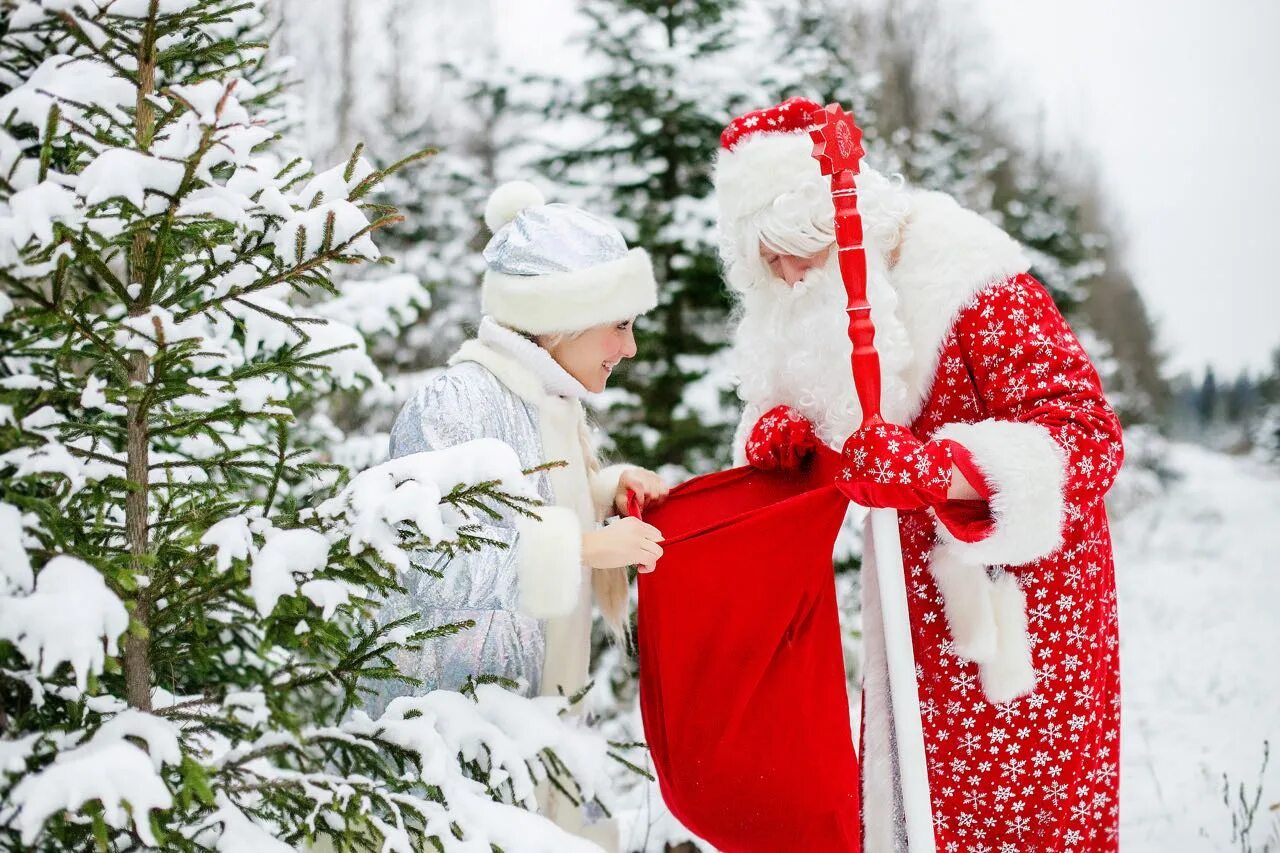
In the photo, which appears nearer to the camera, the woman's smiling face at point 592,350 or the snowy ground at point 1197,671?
the woman's smiling face at point 592,350

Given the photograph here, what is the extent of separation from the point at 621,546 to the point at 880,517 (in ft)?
2.18

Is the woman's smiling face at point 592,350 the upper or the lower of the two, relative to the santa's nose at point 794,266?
lower

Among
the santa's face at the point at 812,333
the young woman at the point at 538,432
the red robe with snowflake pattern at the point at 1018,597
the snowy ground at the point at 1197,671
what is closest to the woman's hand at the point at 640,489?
the young woman at the point at 538,432

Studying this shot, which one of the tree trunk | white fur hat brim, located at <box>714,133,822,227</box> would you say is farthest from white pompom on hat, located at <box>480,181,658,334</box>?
the tree trunk

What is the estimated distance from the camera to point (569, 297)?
2.26 meters

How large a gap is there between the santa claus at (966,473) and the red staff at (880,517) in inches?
5.6

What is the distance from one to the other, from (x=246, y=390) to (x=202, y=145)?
1113 mm

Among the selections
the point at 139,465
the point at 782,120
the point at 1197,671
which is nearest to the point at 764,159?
the point at 782,120

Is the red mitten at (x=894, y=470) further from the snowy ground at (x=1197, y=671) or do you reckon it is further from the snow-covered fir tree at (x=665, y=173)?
the snow-covered fir tree at (x=665, y=173)

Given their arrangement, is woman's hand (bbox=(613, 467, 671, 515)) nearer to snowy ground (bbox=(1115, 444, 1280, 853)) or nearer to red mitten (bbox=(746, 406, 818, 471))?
red mitten (bbox=(746, 406, 818, 471))

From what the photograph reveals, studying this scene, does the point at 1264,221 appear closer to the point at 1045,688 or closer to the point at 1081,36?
the point at 1081,36

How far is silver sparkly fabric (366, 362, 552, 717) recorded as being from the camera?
2.00 m

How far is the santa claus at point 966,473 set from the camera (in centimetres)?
215

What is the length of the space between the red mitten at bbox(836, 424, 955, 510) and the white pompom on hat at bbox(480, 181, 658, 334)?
0.69m
